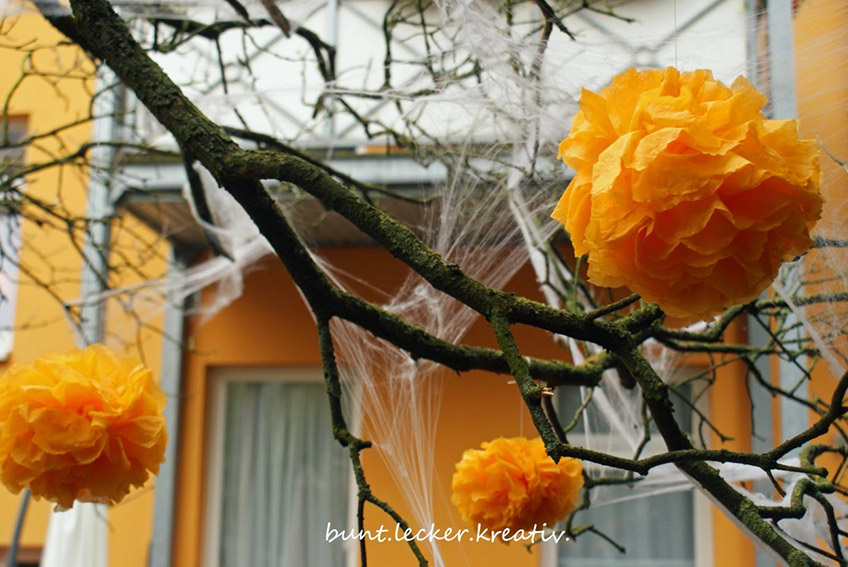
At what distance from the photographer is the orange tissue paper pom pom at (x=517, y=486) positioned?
4.05 ft

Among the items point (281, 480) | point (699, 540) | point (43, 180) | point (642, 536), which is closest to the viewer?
point (699, 540)

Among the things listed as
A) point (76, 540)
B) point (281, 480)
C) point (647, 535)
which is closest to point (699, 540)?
point (647, 535)

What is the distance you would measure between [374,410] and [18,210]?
1264mm

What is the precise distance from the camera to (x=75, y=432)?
3.49ft

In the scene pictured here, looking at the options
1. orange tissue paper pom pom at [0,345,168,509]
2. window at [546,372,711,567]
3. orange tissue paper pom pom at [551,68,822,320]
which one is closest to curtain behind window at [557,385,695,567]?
window at [546,372,711,567]

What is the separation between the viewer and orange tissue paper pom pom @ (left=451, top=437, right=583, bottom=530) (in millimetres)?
1234

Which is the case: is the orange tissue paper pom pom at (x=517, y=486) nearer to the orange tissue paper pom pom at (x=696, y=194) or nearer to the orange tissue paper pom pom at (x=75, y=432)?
the orange tissue paper pom pom at (x=75, y=432)

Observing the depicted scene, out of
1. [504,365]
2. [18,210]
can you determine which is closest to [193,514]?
[18,210]

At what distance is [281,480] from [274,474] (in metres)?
0.04

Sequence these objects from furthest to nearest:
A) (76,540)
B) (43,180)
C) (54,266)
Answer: (43,180), (54,266), (76,540)

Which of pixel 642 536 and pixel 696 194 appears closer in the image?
pixel 696 194

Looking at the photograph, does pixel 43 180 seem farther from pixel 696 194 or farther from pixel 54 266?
pixel 696 194

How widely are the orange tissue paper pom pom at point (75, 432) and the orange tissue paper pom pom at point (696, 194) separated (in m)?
0.69

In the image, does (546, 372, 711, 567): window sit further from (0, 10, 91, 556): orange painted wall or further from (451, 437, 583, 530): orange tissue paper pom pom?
(0, 10, 91, 556): orange painted wall
